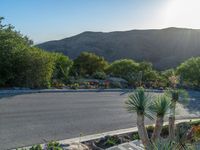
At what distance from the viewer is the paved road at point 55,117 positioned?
9.53 meters

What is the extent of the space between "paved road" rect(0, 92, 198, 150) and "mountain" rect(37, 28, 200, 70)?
63.6 m

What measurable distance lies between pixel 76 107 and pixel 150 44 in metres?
84.8

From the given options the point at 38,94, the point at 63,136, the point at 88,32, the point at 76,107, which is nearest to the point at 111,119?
the point at 76,107

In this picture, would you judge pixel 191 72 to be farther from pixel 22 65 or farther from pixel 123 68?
pixel 22 65

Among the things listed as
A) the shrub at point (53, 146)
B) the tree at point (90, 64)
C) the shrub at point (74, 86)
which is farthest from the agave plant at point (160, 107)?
the tree at point (90, 64)

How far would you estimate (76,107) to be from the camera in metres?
14.0

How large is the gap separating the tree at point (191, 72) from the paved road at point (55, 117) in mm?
8965

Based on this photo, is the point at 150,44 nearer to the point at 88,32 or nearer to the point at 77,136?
the point at 88,32

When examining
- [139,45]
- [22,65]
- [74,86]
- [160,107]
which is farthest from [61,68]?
[139,45]

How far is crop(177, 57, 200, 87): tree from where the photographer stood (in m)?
24.3

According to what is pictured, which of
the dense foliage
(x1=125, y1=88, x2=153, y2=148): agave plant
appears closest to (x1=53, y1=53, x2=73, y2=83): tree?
the dense foliage

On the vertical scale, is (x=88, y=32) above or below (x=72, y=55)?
above

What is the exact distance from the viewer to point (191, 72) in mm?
24375

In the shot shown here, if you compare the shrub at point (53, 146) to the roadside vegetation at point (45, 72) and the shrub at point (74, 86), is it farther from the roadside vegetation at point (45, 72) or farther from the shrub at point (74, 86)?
the shrub at point (74, 86)
